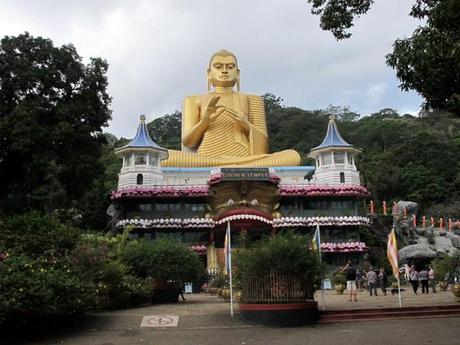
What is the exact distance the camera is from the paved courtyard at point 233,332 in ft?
37.1

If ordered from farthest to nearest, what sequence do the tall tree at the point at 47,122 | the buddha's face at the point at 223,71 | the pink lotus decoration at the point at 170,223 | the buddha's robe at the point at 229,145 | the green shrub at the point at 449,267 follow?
the buddha's face at the point at 223,71
the buddha's robe at the point at 229,145
the pink lotus decoration at the point at 170,223
the tall tree at the point at 47,122
the green shrub at the point at 449,267

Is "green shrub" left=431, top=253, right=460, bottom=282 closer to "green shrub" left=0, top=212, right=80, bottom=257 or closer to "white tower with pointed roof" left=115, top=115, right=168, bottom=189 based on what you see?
"green shrub" left=0, top=212, right=80, bottom=257

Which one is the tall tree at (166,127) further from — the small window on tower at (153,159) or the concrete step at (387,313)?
the concrete step at (387,313)

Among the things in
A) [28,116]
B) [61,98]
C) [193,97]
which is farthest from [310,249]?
Result: [193,97]

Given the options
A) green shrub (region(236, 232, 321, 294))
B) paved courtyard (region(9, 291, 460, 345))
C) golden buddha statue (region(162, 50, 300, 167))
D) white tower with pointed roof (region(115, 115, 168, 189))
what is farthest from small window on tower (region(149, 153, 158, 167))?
green shrub (region(236, 232, 321, 294))

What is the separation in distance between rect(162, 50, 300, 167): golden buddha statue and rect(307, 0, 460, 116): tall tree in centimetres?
2705

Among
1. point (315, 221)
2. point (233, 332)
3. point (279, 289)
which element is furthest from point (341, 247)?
point (233, 332)

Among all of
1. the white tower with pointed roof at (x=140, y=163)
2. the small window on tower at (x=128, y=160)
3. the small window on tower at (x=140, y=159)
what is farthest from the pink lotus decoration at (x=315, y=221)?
the small window on tower at (x=128, y=160)

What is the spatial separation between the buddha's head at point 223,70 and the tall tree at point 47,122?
16.5 m

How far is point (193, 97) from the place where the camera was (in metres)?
42.0

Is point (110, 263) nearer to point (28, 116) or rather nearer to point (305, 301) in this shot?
point (305, 301)

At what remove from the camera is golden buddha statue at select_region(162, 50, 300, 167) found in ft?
127

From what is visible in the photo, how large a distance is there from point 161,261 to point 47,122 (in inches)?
377

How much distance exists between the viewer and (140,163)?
36312 millimetres
